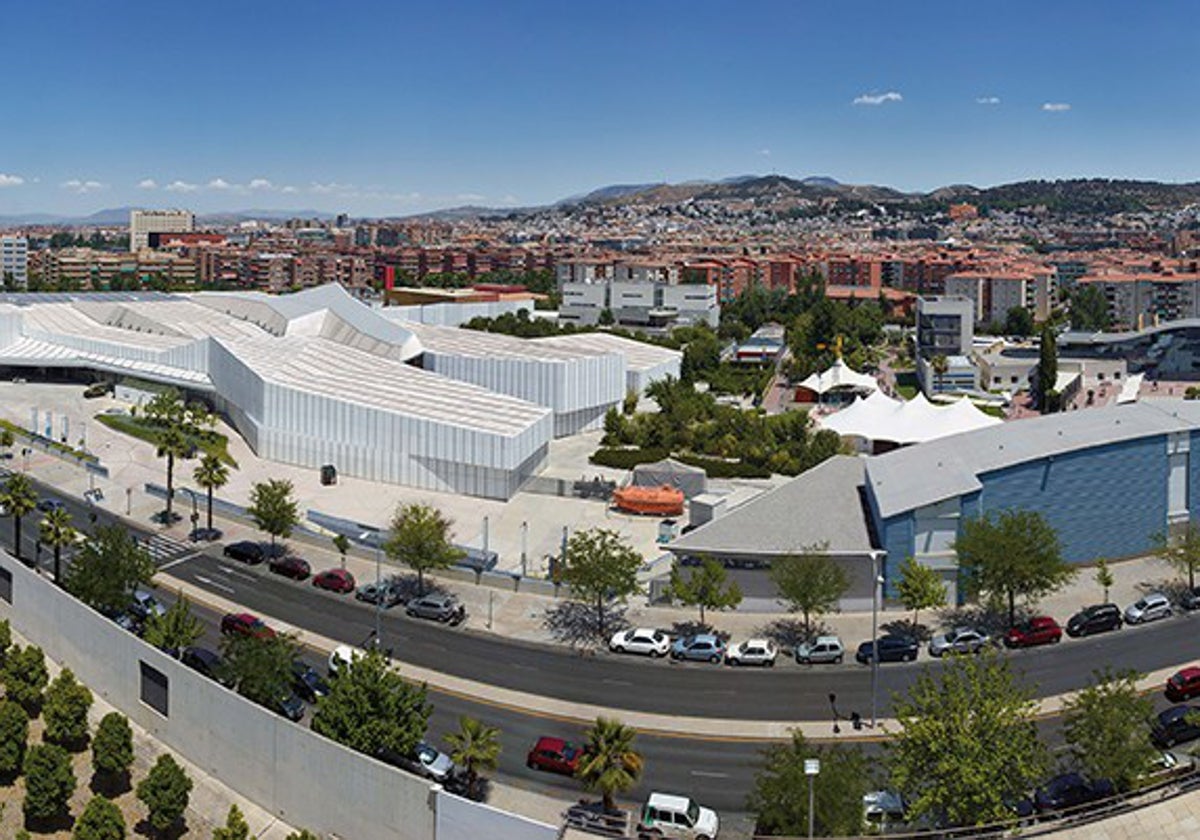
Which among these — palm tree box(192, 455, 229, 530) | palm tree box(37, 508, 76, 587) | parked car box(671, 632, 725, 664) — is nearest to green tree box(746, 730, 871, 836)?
parked car box(671, 632, 725, 664)

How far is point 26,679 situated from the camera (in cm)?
3500

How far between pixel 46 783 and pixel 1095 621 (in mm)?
36000

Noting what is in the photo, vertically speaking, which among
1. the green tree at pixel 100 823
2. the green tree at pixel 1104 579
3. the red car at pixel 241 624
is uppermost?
the green tree at pixel 1104 579

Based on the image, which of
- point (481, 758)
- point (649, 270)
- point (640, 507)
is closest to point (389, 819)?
point (481, 758)

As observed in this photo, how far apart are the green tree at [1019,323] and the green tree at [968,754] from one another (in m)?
127

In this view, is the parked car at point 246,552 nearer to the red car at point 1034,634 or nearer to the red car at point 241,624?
the red car at point 241,624

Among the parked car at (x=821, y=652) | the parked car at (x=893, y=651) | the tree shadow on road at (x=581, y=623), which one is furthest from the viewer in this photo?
the tree shadow on road at (x=581, y=623)

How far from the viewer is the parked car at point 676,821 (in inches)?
1043

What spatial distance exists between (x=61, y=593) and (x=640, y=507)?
29562mm

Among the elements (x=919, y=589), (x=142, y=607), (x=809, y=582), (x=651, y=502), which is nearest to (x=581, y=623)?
(x=809, y=582)

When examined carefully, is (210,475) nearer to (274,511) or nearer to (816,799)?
(274,511)

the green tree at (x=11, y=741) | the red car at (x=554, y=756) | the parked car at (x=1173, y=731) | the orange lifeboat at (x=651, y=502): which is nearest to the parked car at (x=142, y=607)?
the green tree at (x=11, y=741)

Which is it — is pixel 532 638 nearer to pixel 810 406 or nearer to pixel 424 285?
pixel 810 406

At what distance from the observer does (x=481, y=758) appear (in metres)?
27.3
